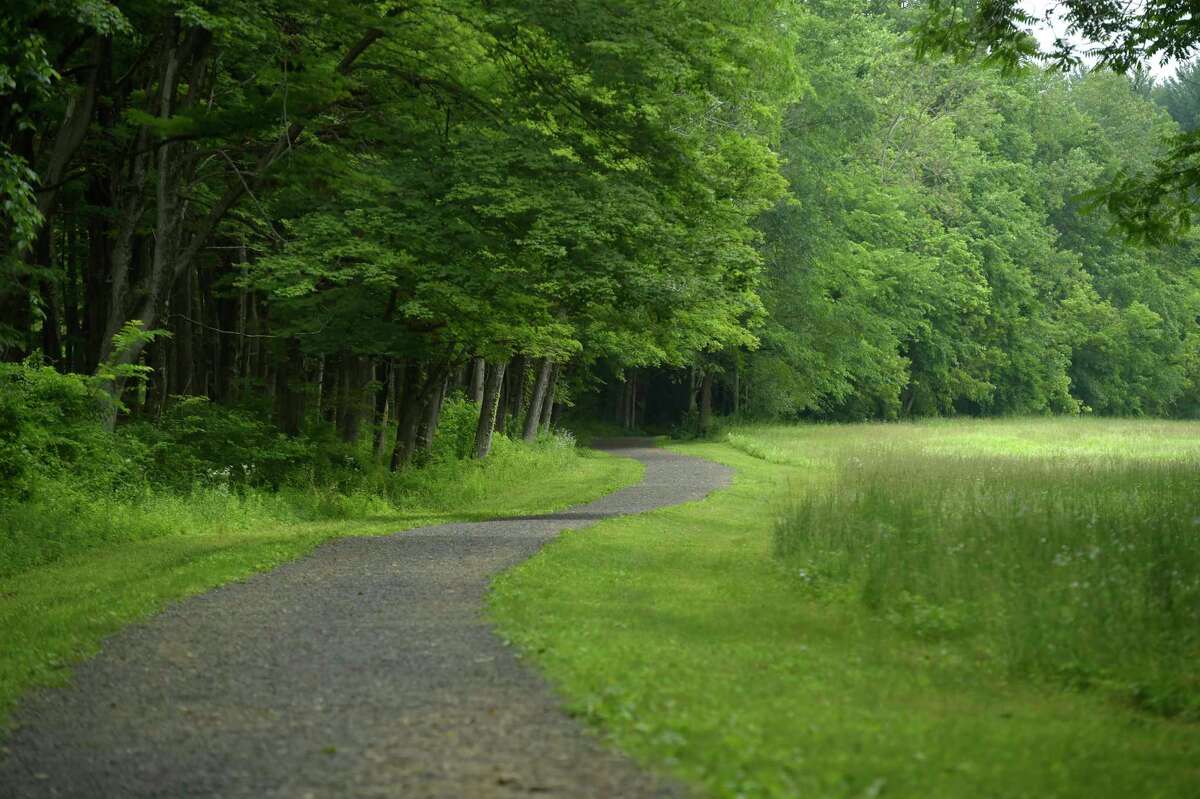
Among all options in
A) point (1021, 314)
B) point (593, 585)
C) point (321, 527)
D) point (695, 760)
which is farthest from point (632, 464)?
point (1021, 314)

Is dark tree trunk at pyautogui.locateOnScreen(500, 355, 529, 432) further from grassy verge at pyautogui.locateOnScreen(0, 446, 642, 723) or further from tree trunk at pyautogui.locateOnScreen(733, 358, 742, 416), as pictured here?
tree trunk at pyautogui.locateOnScreen(733, 358, 742, 416)

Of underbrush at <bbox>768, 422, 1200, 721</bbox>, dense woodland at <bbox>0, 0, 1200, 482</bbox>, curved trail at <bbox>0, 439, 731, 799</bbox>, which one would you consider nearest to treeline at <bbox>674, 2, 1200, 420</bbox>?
dense woodland at <bbox>0, 0, 1200, 482</bbox>

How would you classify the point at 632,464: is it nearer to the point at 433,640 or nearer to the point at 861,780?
the point at 433,640

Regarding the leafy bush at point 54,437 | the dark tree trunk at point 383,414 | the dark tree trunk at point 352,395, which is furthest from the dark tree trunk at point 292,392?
the leafy bush at point 54,437

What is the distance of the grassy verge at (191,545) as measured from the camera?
985 centimetres

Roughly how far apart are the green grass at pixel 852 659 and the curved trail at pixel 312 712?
1.29 ft

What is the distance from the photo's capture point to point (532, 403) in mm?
36750

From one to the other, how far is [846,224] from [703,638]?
44352mm

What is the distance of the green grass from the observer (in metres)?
6.16

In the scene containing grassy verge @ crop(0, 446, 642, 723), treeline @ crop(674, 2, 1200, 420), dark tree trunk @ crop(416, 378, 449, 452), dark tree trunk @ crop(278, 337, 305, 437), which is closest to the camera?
grassy verge @ crop(0, 446, 642, 723)

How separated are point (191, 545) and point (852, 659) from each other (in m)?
9.35

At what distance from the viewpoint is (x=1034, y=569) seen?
1113 centimetres

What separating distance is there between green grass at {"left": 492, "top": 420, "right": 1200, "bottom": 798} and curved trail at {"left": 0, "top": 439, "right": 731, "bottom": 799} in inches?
15.5

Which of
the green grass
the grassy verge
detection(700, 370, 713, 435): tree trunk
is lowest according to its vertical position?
the grassy verge
